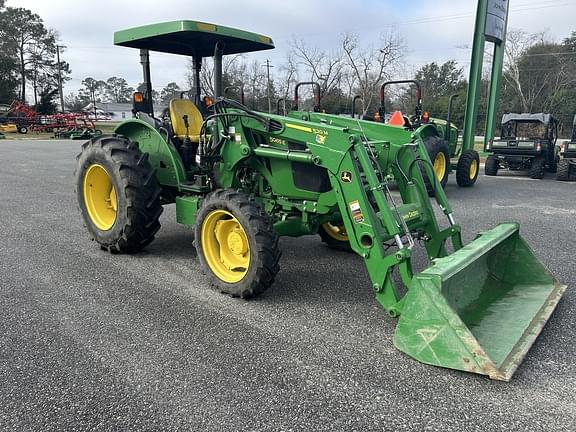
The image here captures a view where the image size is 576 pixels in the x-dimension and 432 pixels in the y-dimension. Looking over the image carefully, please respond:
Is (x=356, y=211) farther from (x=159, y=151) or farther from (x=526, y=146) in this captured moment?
(x=526, y=146)

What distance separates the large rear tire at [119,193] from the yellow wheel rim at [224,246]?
0.98 metres

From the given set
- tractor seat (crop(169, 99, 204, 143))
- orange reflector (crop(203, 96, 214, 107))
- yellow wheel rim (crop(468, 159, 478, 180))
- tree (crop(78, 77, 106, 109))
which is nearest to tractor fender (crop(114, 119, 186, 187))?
tractor seat (crop(169, 99, 204, 143))

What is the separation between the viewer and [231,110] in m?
4.43

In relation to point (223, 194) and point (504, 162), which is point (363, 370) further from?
point (504, 162)

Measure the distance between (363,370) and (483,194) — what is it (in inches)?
317

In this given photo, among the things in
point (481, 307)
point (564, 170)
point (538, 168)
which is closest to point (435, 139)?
point (564, 170)

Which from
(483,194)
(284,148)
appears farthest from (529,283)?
(483,194)

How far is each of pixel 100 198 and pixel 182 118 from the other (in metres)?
1.41

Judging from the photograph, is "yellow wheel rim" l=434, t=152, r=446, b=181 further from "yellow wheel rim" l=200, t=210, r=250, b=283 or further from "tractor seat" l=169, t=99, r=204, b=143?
"yellow wheel rim" l=200, t=210, r=250, b=283

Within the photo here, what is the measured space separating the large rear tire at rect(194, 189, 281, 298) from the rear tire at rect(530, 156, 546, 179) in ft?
37.3

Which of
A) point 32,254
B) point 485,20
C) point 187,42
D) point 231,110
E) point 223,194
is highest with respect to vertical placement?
point 485,20

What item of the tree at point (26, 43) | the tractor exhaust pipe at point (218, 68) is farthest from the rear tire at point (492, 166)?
the tree at point (26, 43)

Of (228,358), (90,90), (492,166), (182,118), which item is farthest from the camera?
(90,90)

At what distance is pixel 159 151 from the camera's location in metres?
5.11
